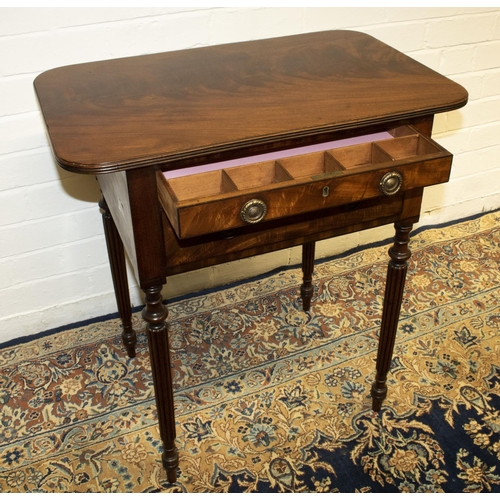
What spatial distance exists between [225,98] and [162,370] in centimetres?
60

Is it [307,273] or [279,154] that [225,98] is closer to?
[279,154]

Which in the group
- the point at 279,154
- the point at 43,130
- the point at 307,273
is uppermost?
the point at 279,154

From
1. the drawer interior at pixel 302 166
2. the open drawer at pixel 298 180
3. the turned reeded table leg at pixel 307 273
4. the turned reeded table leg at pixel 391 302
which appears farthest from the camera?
the turned reeded table leg at pixel 307 273

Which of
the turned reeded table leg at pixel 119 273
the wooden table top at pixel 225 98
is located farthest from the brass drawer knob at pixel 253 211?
the turned reeded table leg at pixel 119 273

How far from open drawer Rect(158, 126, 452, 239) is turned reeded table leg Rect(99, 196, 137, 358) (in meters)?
0.48

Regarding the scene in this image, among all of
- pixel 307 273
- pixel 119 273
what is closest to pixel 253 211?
pixel 119 273

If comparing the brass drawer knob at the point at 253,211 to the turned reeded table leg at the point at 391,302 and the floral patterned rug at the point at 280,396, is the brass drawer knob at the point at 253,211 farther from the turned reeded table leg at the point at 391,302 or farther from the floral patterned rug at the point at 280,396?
the floral patterned rug at the point at 280,396

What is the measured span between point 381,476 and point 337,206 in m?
0.70

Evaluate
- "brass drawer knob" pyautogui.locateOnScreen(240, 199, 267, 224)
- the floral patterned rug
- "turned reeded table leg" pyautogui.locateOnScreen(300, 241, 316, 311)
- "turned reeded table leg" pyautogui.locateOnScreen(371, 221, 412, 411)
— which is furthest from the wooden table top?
the floral patterned rug

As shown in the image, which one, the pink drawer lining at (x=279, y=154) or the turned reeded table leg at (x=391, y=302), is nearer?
the pink drawer lining at (x=279, y=154)

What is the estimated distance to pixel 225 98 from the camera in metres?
1.41

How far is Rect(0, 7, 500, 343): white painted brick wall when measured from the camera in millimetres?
1672

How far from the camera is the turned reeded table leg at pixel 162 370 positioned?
1.35 m
